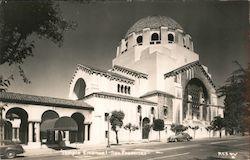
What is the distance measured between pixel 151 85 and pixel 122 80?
2.87 metres

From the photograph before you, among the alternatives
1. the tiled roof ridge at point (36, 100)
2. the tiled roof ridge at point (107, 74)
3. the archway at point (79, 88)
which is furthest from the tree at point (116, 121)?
the archway at point (79, 88)

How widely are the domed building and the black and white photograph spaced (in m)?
0.08

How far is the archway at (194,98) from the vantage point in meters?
26.9

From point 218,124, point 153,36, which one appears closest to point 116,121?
point 218,124

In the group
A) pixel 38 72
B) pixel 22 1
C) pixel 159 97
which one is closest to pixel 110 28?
pixel 38 72

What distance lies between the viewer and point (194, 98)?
28.4m

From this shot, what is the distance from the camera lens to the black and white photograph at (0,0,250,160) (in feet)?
22.1

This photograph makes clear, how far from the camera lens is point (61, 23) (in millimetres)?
6012

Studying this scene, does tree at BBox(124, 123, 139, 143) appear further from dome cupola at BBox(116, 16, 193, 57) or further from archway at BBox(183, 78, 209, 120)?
dome cupola at BBox(116, 16, 193, 57)

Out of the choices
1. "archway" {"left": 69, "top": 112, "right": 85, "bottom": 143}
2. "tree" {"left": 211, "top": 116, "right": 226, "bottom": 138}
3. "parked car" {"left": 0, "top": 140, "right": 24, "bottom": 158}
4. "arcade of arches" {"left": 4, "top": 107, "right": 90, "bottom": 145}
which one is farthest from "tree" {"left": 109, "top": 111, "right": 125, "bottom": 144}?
"tree" {"left": 211, "top": 116, "right": 226, "bottom": 138}

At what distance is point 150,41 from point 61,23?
22.3 metres

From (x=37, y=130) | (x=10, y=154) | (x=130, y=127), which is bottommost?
(x=10, y=154)

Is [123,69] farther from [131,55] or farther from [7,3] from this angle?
[7,3]

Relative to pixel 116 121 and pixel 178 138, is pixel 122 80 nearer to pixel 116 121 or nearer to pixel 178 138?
pixel 116 121
